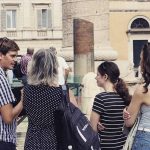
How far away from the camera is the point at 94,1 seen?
13.9 m

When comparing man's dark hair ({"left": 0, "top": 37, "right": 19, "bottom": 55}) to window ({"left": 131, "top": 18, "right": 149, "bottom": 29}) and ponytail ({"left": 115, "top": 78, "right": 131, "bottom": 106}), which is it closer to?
ponytail ({"left": 115, "top": 78, "right": 131, "bottom": 106})

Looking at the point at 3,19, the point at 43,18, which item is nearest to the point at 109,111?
the point at 3,19

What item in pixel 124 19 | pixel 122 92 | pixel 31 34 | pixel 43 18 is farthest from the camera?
pixel 43 18

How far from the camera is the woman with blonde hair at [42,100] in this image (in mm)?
5406

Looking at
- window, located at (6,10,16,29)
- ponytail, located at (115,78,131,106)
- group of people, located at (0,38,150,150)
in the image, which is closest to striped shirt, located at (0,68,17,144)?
group of people, located at (0,38,150,150)

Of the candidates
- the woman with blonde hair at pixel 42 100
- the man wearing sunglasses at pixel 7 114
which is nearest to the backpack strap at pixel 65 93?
the woman with blonde hair at pixel 42 100

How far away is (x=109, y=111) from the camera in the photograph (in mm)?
6047

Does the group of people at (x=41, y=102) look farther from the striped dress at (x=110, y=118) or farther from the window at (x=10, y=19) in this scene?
the window at (x=10, y=19)

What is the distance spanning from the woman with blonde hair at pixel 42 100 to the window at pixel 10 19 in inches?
2309

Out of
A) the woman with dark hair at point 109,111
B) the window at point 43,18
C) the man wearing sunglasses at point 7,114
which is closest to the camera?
the man wearing sunglasses at point 7,114

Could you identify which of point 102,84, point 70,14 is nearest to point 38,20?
point 70,14

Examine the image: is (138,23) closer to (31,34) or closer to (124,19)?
(124,19)

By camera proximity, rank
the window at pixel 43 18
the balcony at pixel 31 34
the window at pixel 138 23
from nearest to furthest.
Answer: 1. the window at pixel 138 23
2. the balcony at pixel 31 34
3. the window at pixel 43 18

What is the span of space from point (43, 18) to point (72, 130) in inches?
2366
